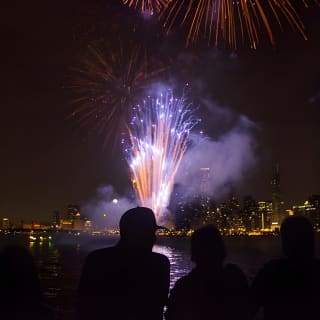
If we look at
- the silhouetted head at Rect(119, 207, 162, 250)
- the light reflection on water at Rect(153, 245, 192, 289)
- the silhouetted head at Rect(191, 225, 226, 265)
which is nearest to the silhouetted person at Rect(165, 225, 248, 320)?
the silhouetted head at Rect(191, 225, 226, 265)

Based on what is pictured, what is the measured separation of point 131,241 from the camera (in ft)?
13.0

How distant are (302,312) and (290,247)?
51 cm

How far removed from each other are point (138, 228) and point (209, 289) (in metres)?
0.72

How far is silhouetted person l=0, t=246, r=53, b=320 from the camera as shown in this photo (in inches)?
134

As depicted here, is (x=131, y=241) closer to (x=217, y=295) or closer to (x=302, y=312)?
(x=217, y=295)

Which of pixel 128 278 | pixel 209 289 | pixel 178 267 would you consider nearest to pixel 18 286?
pixel 128 278

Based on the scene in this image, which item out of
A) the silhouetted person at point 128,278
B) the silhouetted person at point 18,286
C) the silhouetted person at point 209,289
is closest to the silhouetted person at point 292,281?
the silhouetted person at point 209,289

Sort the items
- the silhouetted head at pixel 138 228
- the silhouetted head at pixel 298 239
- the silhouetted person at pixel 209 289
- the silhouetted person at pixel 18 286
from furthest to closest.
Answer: the silhouetted head at pixel 298 239 → the silhouetted head at pixel 138 228 → the silhouetted person at pixel 209 289 → the silhouetted person at pixel 18 286

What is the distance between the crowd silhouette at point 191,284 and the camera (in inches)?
148

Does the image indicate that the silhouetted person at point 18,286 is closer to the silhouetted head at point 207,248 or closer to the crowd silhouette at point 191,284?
the crowd silhouette at point 191,284

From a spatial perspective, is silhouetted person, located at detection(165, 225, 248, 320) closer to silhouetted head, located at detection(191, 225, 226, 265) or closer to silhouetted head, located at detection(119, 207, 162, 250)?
silhouetted head, located at detection(191, 225, 226, 265)

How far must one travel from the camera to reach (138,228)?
3949 millimetres

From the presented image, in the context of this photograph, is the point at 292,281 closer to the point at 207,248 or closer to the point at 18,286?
the point at 207,248

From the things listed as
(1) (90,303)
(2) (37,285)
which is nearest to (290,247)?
(1) (90,303)
